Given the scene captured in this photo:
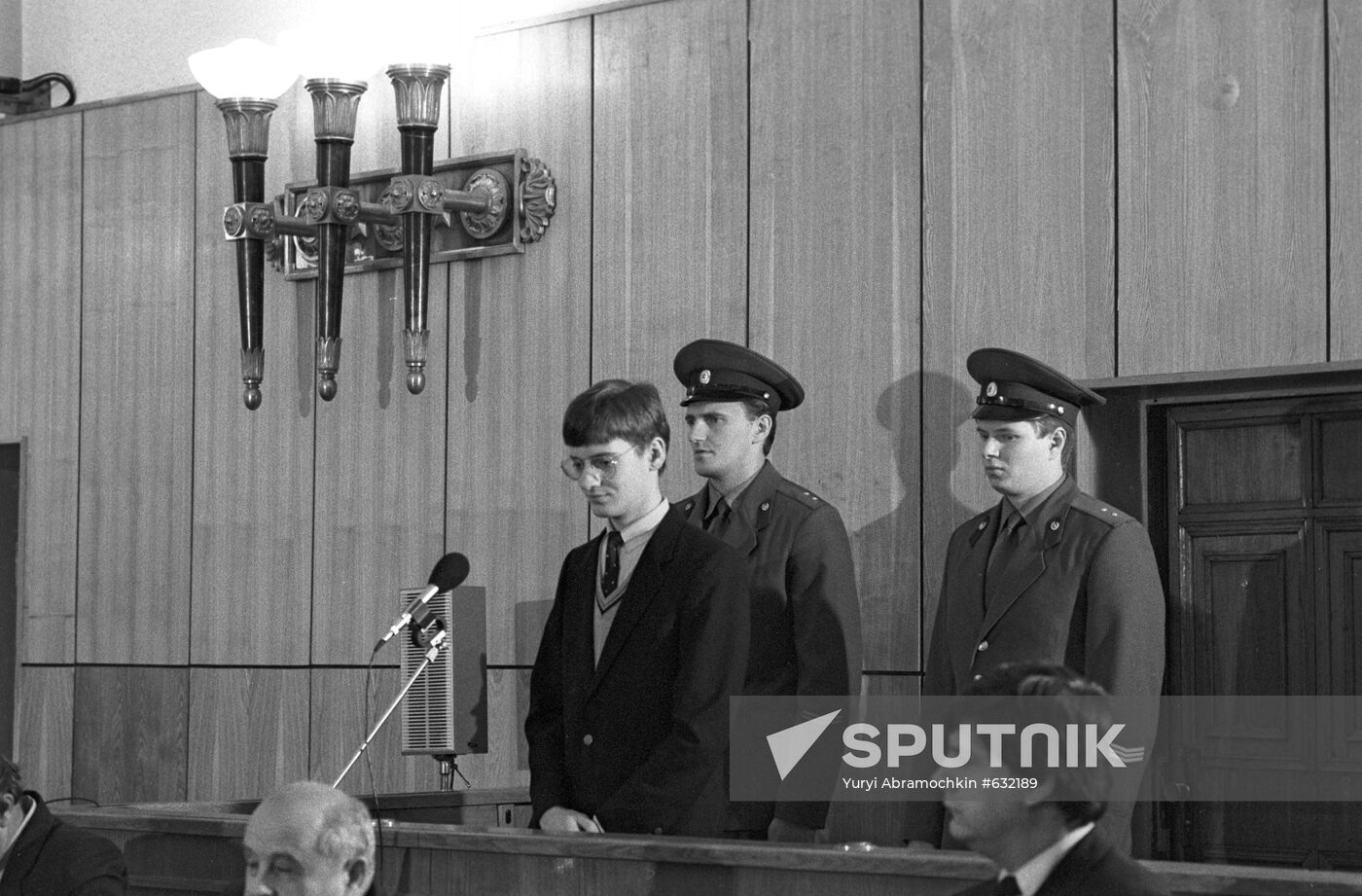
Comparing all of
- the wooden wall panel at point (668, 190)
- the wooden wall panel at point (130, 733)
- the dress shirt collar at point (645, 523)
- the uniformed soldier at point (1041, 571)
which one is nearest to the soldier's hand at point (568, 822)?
the dress shirt collar at point (645, 523)

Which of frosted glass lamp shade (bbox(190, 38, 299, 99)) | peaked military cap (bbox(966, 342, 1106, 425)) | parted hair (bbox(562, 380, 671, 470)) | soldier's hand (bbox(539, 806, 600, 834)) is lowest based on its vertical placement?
soldier's hand (bbox(539, 806, 600, 834))

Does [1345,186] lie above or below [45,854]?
above

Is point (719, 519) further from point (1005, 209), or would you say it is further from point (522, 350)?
point (522, 350)

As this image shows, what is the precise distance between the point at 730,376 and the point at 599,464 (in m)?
0.87

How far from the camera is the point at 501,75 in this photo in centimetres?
584

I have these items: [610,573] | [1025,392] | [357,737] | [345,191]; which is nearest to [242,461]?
[357,737]

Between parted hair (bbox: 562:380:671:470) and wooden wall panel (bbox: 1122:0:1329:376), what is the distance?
1.38m

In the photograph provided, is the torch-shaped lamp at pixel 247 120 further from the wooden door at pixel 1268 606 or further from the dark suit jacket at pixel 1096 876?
the dark suit jacket at pixel 1096 876

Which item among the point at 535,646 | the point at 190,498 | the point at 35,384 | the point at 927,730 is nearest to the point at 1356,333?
the point at 927,730

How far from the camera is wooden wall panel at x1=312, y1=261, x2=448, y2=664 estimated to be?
5922mm

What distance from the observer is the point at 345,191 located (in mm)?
5648

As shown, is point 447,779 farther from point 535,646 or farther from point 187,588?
point 187,588

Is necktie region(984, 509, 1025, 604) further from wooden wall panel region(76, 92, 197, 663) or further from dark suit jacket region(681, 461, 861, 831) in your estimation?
wooden wall panel region(76, 92, 197, 663)

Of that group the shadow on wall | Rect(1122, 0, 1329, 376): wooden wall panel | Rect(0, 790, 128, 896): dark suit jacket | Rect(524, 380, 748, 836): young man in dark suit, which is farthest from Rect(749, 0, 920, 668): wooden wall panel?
Rect(0, 790, 128, 896): dark suit jacket
